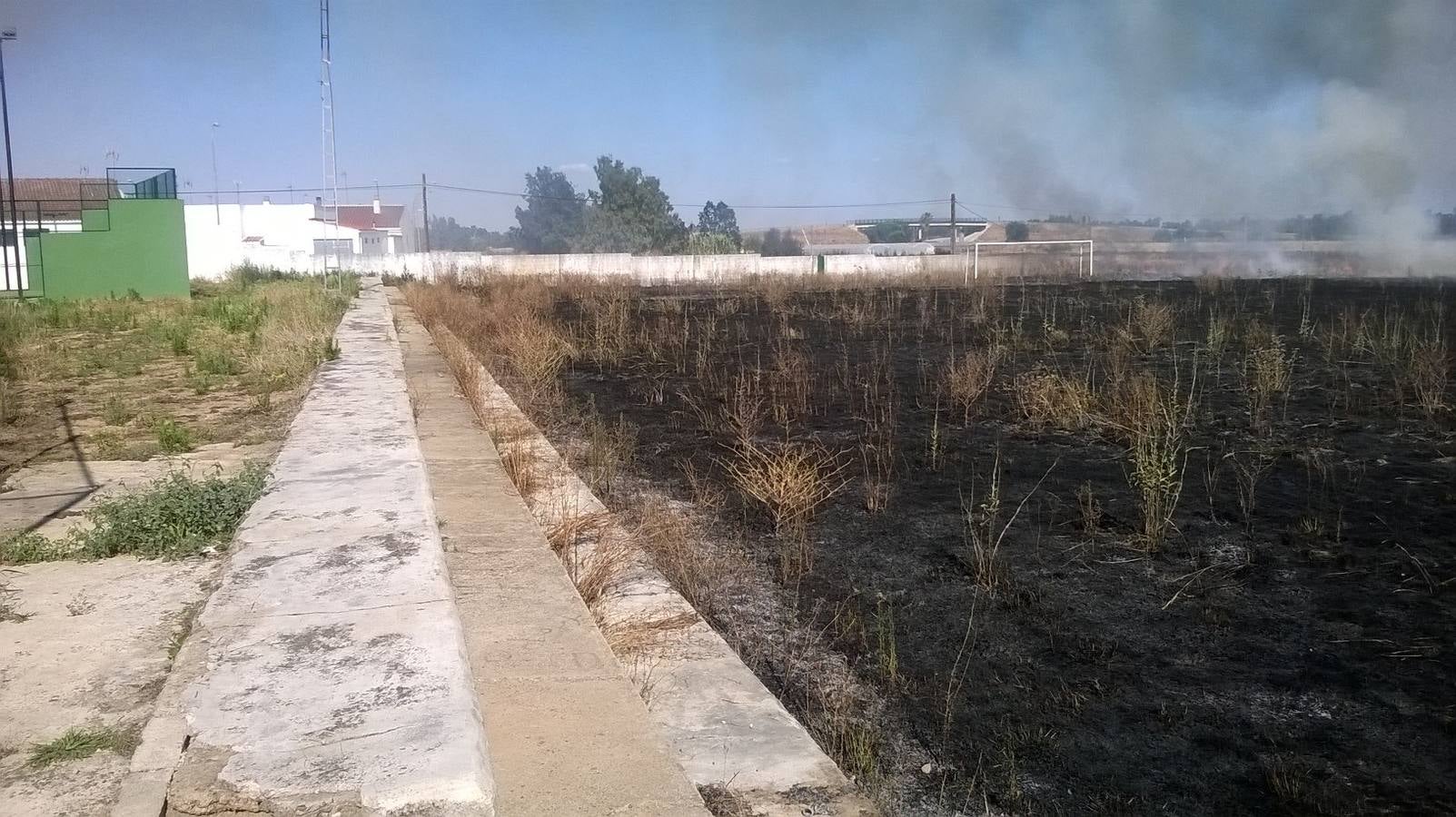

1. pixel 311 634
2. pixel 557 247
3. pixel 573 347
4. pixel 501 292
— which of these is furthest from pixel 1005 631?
pixel 557 247

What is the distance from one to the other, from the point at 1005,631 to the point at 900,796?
145cm

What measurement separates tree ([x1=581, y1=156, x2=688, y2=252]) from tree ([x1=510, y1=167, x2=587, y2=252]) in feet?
36.4

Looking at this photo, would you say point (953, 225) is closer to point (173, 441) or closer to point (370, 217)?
point (173, 441)

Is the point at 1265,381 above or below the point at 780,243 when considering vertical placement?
below

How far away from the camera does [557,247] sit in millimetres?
88562

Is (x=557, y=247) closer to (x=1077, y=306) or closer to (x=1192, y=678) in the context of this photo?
(x=1077, y=306)

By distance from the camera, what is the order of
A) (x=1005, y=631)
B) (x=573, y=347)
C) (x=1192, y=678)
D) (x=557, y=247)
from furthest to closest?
→ (x=557, y=247) < (x=573, y=347) < (x=1005, y=631) < (x=1192, y=678)

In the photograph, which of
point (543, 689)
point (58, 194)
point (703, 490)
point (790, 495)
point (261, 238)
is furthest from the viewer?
point (261, 238)

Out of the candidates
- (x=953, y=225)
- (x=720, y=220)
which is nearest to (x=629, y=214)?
(x=720, y=220)

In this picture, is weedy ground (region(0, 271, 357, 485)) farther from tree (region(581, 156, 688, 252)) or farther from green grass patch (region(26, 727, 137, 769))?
tree (region(581, 156, 688, 252))

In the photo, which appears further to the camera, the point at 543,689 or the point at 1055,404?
the point at 1055,404

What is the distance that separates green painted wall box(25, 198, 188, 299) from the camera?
2975cm

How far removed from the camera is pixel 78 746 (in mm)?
3213

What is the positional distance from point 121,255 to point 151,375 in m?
19.7
